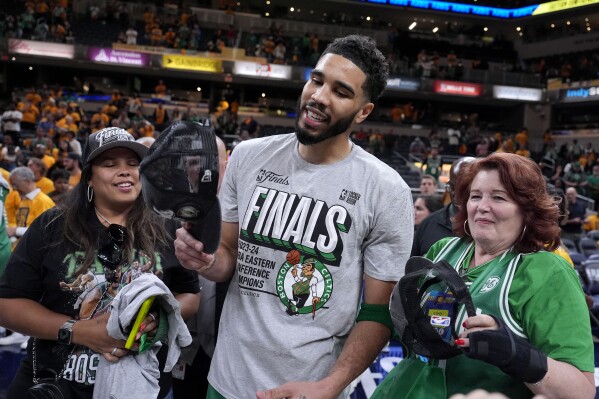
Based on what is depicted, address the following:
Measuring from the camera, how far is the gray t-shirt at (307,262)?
1.75 m

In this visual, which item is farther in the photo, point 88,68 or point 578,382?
point 88,68

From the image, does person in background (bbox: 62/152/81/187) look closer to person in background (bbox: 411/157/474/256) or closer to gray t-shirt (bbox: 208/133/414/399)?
person in background (bbox: 411/157/474/256)

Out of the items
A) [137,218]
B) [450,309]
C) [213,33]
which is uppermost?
[213,33]

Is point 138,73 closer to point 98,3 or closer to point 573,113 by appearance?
point 98,3

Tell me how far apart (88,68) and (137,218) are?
984 inches

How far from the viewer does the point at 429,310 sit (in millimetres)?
1616

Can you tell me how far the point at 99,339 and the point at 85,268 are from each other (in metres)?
0.25

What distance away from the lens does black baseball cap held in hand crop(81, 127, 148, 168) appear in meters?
1.99

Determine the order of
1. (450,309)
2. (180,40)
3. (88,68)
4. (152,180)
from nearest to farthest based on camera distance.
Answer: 1. (152,180)
2. (450,309)
3. (180,40)
4. (88,68)

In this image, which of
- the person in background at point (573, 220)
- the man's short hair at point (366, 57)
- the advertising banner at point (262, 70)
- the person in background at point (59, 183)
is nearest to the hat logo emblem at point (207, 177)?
the man's short hair at point (366, 57)

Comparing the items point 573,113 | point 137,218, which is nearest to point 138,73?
point 573,113

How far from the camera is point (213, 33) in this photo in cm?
2636

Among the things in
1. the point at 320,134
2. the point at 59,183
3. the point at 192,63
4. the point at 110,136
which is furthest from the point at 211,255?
the point at 192,63

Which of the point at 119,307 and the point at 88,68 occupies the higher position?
the point at 88,68
